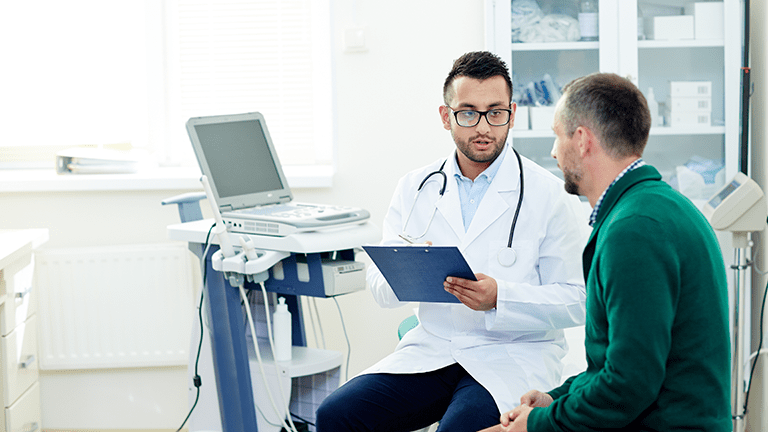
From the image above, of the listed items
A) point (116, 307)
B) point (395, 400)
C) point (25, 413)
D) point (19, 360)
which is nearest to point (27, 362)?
point (19, 360)

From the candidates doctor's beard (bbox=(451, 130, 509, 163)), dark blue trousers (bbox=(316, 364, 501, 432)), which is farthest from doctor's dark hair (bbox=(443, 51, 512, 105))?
dark blue trousers (bbox=(316, 364, 501, 432))

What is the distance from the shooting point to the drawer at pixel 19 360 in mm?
2189

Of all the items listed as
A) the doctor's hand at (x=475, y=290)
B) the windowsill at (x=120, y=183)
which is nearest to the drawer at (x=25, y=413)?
the windowsill at (x=120, y=183)

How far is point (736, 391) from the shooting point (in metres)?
2.20

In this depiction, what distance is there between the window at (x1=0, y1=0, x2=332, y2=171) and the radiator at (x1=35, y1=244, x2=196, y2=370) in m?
0.49

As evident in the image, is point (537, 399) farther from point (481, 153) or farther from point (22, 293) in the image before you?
point (22, 293)

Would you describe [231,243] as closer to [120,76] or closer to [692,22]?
[120,76]

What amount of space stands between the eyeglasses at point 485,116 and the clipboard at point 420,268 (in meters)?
0.41

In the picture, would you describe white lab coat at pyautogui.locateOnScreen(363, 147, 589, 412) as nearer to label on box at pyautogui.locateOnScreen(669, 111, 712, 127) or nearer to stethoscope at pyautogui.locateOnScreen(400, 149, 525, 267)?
stethoscope at pyautogui.locateOnScreen(400, 149, 525, 267)

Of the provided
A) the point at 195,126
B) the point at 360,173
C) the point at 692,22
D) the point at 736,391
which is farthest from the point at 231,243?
the point at 692,22

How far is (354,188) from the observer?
105 inches

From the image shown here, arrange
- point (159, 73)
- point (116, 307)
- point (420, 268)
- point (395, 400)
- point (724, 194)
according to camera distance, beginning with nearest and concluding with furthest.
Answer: point (420, 268)
point (395, 400)
point (724, 194)
point (116, 307)
point (159, 73)

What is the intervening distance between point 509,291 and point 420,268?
0.22m

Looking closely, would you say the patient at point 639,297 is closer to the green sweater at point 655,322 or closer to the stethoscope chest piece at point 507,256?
the green sweater at point 655,322
